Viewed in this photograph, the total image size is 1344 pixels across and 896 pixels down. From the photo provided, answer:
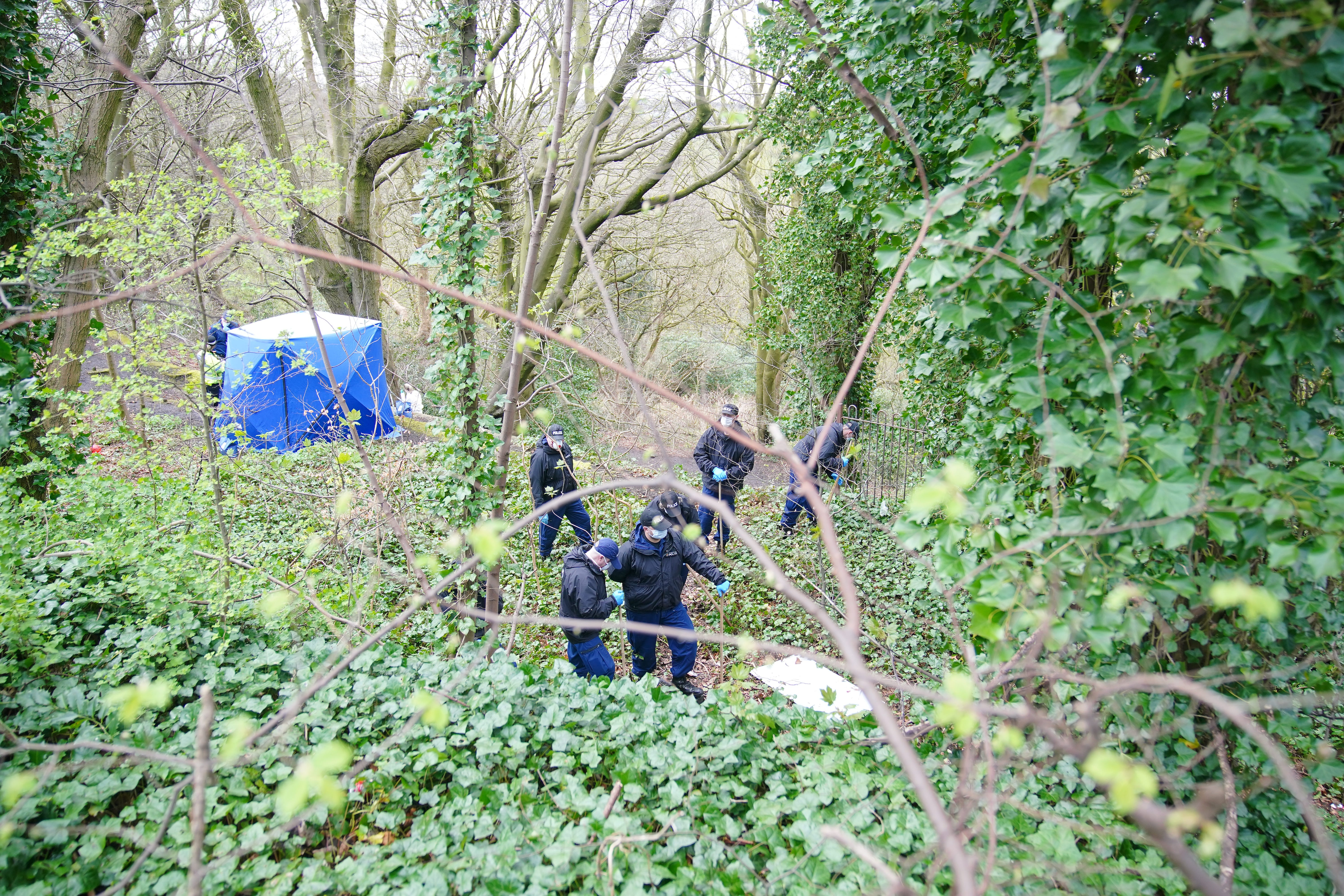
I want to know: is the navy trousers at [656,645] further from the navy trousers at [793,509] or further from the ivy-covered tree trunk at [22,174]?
the ivy-covered tree trunk at [22,174]

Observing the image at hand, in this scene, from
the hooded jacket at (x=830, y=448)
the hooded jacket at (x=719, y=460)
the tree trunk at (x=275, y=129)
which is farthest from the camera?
the tree trunk at (x=275, y=129)

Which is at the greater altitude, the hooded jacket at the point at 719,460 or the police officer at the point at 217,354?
the police officer at the point at 217,354

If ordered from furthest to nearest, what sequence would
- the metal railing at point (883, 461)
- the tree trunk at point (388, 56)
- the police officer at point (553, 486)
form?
the tree trunk at point (388, 56), the metal railing at point (883, 461), the police officer at point (553, 486)

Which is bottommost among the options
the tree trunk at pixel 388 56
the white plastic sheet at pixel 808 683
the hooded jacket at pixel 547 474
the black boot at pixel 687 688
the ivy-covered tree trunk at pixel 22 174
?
the black boot at pixel 687 688

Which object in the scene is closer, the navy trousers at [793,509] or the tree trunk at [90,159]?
the tree trunk at [90,159]

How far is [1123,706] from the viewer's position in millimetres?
2527

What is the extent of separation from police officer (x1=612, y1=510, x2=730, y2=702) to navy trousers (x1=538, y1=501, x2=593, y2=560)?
4.07 ft

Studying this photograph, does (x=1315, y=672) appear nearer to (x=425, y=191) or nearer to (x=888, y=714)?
(x=888, y=714)

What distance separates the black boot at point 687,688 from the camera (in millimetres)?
5141

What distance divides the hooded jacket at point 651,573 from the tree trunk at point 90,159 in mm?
5040

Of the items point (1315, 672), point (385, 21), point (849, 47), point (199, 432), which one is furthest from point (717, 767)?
point (385, 21)

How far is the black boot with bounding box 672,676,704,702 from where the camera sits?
5141mm

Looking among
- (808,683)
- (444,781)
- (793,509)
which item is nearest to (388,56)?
(793,509)

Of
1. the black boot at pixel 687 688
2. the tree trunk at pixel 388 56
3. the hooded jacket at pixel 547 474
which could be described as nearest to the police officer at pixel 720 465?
the hooded jacket at pixel 547 474
